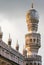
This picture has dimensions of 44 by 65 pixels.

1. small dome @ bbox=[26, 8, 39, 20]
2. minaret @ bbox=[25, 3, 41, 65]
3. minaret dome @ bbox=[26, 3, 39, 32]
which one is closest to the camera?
minaret @ bbox=[25, 3, 41, 65]

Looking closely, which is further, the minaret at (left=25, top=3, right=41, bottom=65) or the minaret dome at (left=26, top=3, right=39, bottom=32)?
the minaret dome at (left=26, top=3, right=39, bottom=32)

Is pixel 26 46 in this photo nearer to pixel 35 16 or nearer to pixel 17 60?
pixel 35 16

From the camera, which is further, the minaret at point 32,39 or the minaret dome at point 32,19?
the minaret dome at point 32,19

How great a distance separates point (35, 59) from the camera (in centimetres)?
8269

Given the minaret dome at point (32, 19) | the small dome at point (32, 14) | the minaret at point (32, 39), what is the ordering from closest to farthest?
the minaret at point (32, 39) → the minaret dome at point (32, 19) → the small dome at point (32, 14)

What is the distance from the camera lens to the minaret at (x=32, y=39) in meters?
82.8

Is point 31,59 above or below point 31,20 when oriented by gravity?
below

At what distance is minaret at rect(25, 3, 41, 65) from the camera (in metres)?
82.8

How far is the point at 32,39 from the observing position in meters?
85.4

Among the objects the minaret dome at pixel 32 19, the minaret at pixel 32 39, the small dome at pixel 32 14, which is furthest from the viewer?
the small dome at pixel 32 14

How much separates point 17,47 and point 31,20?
1414 cm

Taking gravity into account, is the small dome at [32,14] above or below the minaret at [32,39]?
above

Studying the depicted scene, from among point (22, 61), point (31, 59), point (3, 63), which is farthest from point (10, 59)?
point (31, 59)

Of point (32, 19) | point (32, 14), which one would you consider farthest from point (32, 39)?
point (32, 14)
